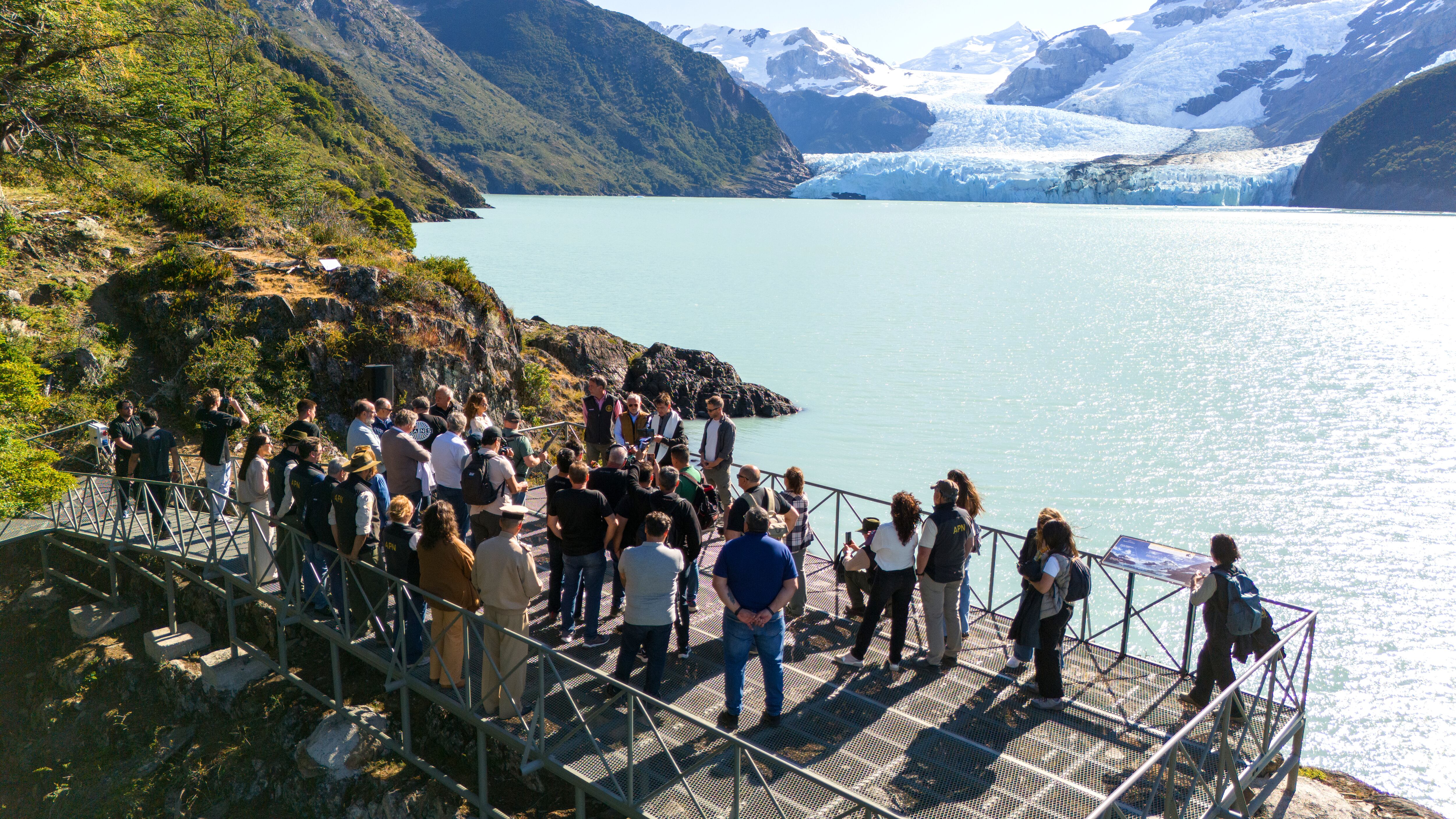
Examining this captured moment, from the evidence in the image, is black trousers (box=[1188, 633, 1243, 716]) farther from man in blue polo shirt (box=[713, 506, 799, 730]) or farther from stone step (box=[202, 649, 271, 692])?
stone step (box=[202, 649, 271, 692])

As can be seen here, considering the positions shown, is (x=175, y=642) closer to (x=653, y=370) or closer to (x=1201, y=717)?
(x=1201, y=717)

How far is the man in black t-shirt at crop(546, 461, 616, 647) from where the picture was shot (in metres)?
6.87

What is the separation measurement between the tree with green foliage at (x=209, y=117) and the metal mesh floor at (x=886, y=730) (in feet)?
63.7

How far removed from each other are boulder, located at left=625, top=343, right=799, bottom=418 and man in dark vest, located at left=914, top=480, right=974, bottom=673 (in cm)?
1995

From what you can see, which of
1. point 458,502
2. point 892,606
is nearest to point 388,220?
point 458,502

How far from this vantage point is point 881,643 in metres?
7.64

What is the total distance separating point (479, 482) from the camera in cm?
741

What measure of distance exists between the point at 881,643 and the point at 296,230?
18.0m

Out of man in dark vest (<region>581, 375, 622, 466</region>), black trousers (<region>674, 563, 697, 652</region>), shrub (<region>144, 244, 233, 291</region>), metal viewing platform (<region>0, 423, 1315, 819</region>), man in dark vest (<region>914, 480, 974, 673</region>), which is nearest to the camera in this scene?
metal viewing platform (<region>0, 423, 1315, 819</region>)

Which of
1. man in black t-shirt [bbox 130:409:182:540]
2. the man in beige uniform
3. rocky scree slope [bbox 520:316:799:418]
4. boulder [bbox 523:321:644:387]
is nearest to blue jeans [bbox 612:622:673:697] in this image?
the man in beige uniform

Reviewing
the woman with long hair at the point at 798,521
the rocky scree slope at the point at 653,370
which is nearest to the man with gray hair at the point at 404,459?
the woman with long hair at the point at 798,521

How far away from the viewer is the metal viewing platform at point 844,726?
545cm

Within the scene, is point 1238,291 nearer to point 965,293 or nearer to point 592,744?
point 965,293

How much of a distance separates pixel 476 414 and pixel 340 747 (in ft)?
11.3
